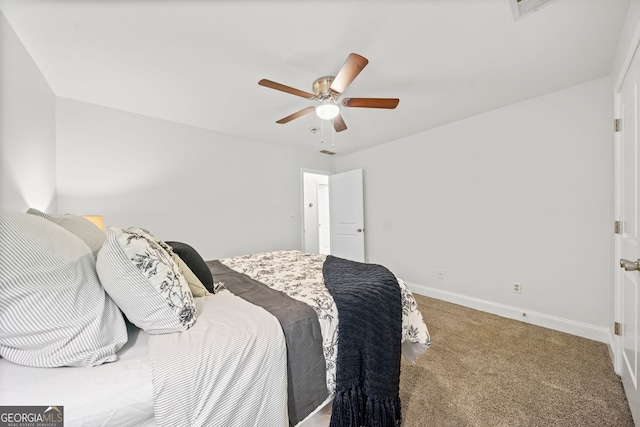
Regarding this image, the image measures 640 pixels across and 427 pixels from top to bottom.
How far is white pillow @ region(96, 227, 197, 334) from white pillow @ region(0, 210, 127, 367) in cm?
5

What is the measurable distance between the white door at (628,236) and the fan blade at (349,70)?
1514 mm

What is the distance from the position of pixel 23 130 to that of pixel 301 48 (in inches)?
80.1

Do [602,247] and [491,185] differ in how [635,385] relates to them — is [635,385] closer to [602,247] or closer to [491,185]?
[602,247]

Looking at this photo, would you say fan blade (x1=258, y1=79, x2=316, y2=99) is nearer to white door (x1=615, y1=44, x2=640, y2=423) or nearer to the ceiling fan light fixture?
the ceiling fan light fixture

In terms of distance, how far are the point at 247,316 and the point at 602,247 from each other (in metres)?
3.09

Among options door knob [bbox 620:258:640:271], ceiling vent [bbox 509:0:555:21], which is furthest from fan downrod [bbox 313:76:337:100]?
door knob [bbox 620:258:640:271]

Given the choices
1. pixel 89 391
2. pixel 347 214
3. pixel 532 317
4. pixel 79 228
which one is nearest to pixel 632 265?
pixel 532 317

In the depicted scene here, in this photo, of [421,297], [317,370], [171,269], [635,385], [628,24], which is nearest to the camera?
[171,269]

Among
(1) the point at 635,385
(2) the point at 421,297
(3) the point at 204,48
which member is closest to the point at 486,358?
(1) the point at 635,385

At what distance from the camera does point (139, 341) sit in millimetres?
905

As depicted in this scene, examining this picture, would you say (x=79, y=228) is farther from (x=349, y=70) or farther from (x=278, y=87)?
(x=349, y=70)

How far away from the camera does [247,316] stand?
105cm

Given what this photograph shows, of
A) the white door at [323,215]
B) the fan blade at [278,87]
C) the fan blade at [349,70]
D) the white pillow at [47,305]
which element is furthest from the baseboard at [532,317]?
the white door at [323,215]

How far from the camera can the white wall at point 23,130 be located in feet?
4.80
